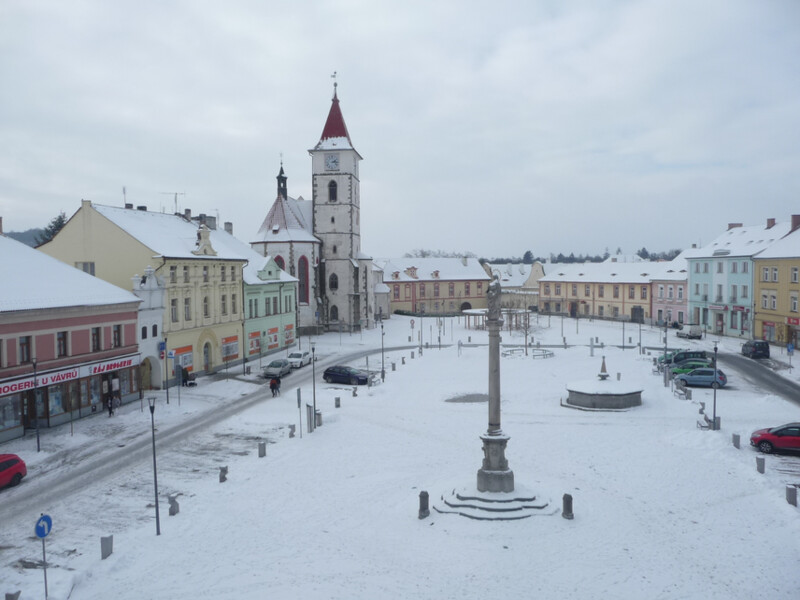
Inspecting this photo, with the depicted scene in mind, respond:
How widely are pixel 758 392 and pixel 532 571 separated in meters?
25.5

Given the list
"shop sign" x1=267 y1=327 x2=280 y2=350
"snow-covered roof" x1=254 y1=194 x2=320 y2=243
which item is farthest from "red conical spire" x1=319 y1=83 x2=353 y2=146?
"shop sign" x1=267 y1=327 x2=280 y2=350

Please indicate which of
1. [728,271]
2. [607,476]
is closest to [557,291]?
[728,271]

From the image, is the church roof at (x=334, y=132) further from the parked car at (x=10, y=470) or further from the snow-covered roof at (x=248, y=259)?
the parked car at (x=10, y=470)

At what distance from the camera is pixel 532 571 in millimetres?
14250

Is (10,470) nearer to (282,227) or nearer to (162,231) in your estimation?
(162,231)

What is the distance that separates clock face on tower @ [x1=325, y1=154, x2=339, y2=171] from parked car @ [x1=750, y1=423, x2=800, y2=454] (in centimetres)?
4993

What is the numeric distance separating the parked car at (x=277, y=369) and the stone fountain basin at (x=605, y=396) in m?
18.6

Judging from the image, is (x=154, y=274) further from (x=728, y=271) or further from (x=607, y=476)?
(x=728, y=271)

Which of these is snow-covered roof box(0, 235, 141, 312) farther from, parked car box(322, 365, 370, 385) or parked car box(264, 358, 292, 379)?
parked car box(322, 365, 370, 385)

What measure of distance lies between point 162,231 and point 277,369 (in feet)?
38.9

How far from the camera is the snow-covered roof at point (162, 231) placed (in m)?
37.7

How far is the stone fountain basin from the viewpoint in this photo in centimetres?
3025

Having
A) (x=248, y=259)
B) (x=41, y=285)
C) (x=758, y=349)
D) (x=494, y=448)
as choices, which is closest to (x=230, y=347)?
(x=248, y=259)

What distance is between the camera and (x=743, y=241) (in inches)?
2341
